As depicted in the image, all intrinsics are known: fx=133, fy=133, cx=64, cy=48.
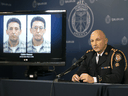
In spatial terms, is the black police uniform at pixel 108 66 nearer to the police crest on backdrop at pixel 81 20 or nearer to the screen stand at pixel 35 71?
the police crest on backdrop at pixel 81 20

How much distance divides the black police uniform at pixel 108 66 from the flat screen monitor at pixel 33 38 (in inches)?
17.4

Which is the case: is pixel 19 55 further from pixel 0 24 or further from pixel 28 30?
pixel 0 24

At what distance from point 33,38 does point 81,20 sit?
93 cm

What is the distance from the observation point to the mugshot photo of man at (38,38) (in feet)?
7.33

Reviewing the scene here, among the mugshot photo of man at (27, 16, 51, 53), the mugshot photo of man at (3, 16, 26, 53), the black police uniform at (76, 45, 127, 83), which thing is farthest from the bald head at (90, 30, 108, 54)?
the mugshot photo of man at (3, 16, 26, 53)

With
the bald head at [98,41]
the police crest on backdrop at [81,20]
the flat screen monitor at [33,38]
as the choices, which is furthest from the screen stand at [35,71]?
the bald head at [98,41]

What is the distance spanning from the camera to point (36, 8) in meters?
2.59

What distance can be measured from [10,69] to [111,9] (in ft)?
7.33

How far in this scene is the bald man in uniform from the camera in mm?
1686

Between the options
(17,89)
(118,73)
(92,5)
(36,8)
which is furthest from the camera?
(36,8)

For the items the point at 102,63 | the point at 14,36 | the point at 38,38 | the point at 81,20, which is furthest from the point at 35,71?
the point at 81,20

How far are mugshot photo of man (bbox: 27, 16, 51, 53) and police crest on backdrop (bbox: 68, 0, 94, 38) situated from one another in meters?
0.55

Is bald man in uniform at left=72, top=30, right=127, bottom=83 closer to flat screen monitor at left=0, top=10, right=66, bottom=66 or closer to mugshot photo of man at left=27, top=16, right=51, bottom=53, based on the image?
flat screen monitor at left=0, top=10, right=66, bottom=66

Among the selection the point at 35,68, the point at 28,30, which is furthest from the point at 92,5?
the point at 35,68
